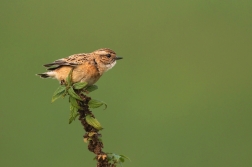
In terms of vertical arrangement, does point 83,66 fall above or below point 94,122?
above

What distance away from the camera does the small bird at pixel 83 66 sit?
360 cm

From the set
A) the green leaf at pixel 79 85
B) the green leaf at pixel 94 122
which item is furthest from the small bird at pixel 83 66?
the green leaf at pixel 94 122

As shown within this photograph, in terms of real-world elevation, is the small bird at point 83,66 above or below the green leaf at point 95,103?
above

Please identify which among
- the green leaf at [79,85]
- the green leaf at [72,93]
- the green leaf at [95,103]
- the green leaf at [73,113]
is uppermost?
the green leaf at [79,85]

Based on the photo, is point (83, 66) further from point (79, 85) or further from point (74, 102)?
point (74, 102)

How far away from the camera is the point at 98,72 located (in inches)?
152

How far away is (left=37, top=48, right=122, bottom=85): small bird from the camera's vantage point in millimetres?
3604

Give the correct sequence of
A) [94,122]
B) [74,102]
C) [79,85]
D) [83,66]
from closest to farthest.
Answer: [94,122] → [74,102] → [79,85] → [83,66]

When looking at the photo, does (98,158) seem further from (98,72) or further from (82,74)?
(98,72)

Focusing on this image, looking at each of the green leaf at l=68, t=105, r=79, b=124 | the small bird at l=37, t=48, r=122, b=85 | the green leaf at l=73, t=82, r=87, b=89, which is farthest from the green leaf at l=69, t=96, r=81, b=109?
the small bird at l=37, t=48, r=122, b=85

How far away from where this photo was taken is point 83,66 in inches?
147

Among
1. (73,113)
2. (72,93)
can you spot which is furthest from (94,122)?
(72,93)

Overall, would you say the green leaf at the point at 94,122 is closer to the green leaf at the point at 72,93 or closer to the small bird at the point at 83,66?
the green leaf at the point at 72,93

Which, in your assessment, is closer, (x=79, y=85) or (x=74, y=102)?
(x=74, y=102)
